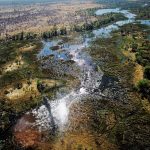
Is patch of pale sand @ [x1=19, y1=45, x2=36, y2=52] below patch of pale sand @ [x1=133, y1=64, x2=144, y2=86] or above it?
below

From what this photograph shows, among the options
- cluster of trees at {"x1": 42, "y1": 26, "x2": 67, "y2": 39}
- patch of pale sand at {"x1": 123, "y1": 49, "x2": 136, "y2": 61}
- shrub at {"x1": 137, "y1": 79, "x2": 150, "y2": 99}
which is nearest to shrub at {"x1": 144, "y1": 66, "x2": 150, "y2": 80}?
shrub at {"x1": 137, "y1": 79, "x2": 150, "y2": 99}

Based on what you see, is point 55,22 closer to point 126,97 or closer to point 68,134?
point 126,97

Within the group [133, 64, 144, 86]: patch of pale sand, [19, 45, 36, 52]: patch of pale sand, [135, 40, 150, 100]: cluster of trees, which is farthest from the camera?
[19, 45, 36, 52]: patch of pale sand

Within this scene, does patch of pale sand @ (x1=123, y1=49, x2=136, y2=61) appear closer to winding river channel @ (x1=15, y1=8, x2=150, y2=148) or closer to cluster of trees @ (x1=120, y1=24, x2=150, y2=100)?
cluster of trees @ (x1=120, y1=24, x2=150, y2=100)

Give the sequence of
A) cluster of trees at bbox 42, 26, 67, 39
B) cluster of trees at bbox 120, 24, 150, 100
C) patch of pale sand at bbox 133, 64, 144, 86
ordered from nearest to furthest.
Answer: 1. cluster of trees at bbox 120, 24, 150, 100
2. patch of pale sand at bbox 133, 64, 144, 86
3. cluster of trees at bbox 42, 26, 67, 39

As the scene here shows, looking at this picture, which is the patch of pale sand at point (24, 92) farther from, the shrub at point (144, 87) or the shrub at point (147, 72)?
the shrub at point (147, 72)

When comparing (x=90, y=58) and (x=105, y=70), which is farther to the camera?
(x=90, y=58)

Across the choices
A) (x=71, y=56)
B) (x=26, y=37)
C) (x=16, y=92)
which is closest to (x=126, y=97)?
(x=16, y=92)

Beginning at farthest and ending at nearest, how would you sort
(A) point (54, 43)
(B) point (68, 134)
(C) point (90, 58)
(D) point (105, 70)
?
(A) point (54, 43) < (C) point (90, 58) < (D) point (105, 70) < (B) point (68, 134)

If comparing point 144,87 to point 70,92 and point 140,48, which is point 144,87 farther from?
point 140,48

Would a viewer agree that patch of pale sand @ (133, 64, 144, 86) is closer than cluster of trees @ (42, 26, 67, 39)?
Yes
